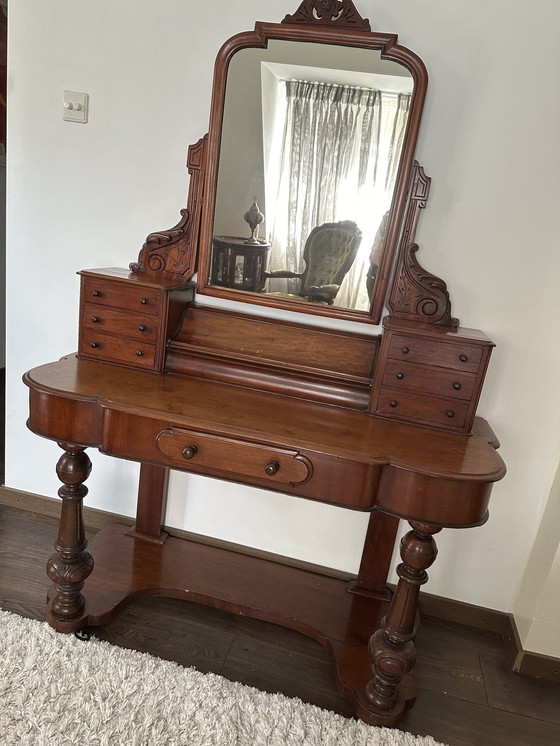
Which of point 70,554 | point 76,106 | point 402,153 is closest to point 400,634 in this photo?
point 70,554

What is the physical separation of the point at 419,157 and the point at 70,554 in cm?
163

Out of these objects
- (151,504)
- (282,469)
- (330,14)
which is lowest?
(151,504)

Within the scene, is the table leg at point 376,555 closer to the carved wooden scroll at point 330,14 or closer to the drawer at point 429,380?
the drawer at point 429,380

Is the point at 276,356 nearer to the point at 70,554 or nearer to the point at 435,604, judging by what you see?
the point at 70,554

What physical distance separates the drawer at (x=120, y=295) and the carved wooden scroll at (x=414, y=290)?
2.52 ft

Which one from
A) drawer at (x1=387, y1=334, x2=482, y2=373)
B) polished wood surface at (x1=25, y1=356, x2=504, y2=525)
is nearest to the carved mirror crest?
drawer at (x1=387, y1=334, x2=482, y2=373)

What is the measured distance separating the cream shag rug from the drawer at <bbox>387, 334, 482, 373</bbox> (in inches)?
41.6

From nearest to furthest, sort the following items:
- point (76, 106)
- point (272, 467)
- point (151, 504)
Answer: point (272, 467) → point (76, 106) → point (151, 504)

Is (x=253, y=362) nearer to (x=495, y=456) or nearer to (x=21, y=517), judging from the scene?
(x=495, y=456)

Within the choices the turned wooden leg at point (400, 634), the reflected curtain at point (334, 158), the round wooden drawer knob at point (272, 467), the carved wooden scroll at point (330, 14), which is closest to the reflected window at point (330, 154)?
the reflected curtain at point (334, 158)

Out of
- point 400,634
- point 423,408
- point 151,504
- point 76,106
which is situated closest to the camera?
point 400,634

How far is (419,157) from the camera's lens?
5.53 feet

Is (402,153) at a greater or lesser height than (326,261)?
greater

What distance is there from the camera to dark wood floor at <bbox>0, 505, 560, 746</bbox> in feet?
5.41
